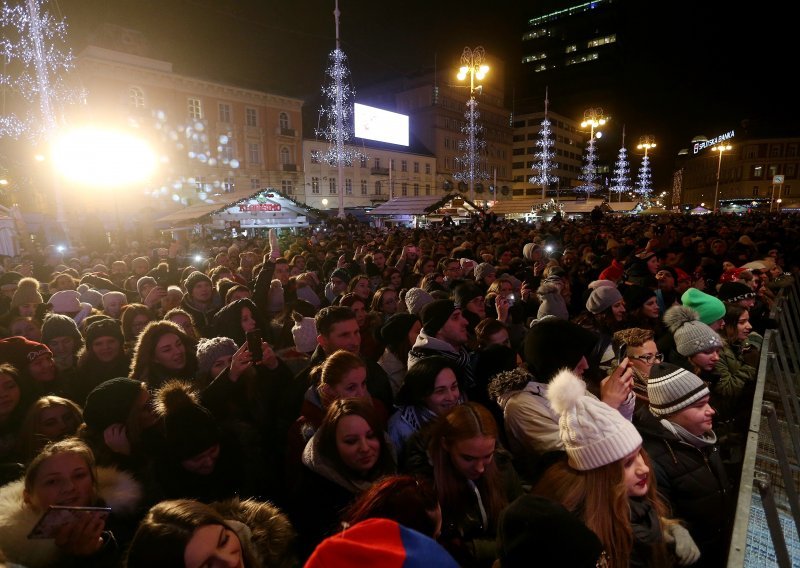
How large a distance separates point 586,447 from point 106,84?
4421 centimetres

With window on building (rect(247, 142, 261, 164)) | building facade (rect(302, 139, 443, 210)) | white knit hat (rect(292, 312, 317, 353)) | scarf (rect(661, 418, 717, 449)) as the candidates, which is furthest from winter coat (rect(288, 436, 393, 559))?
window on building (rect(247, 142, 261, 164))

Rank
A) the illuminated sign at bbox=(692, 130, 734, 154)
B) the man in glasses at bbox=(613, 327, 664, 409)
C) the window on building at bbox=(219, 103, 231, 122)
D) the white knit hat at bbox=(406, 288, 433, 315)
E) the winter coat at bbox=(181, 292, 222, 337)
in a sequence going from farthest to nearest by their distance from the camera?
1. the illuminated sign at bbox=(692, 130, 734, 154)
2. the window on building at bbox=(219, 103, 231, 122)
3. the winter coat at bbox=(181, 292, 222, 337)
4. the white knit hat at bbox=(406, 288, 433, 315)
5. the man in glasses at bbox=(613, 327, 664, 409)

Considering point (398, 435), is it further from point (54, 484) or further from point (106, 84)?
point (106, 84)

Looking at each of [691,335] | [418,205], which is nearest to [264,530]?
[691,335]

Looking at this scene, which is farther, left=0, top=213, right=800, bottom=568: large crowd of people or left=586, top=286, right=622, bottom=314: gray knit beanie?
left=586, top=286, right=622, bottom=314: gray knit beanie

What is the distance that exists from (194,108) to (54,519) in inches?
1786

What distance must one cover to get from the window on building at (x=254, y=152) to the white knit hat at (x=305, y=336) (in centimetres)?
4299

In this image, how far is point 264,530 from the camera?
1.92 meters

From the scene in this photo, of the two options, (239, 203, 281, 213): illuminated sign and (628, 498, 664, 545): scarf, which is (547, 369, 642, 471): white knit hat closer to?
(628, 498, 664, 545): scarf

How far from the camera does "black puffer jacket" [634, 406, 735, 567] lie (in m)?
2.45

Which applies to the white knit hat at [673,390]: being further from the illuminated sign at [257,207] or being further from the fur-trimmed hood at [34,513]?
the illuminated sign at [257,207]

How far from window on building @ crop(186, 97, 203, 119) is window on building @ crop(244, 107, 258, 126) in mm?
4323

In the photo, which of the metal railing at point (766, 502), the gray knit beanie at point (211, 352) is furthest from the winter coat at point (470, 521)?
the gray knit beanie at point (211, 352)

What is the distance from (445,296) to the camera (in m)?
6.07
